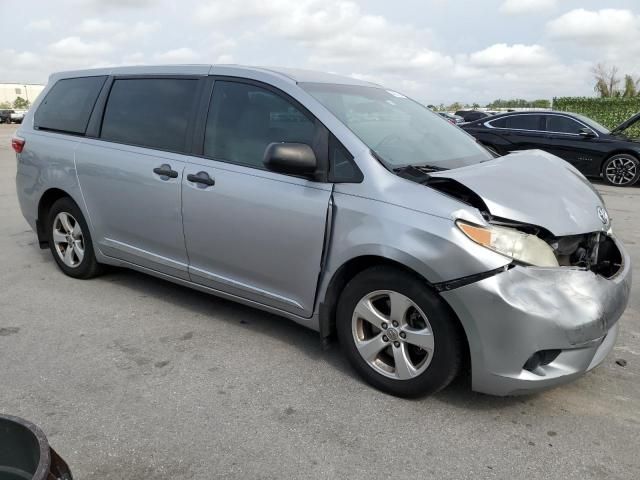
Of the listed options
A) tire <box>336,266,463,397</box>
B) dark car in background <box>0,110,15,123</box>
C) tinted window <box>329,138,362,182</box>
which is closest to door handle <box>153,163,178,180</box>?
tinted window <box>329,138,362,182</box>

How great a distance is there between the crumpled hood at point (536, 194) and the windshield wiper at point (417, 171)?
0.24 ft

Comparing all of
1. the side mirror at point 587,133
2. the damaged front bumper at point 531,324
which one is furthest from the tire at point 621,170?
the damaged front bumper at point 531,324

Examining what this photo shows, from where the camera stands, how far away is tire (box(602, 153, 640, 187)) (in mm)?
11062

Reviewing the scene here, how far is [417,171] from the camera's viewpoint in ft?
10.4

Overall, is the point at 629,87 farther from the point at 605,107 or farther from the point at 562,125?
the point at 562,125

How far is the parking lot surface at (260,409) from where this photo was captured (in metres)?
2.57

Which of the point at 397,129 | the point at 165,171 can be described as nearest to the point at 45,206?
the point at 165,171

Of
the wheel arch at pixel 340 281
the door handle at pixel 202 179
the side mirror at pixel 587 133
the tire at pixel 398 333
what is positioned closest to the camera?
the tire at pixel 398 333

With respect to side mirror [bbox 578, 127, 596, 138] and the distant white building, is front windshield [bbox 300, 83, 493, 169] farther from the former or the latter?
the distant white building

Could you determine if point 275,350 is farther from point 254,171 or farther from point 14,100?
point 14,100

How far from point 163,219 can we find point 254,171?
2.80 feet

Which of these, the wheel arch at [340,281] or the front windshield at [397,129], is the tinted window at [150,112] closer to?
the front windshield at [397,129]

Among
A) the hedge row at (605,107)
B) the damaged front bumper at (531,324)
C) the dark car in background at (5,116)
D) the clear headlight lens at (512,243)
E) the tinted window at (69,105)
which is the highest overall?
the hedge row at (605,107)

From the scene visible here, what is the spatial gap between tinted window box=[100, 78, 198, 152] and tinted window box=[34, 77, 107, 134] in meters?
0.25
